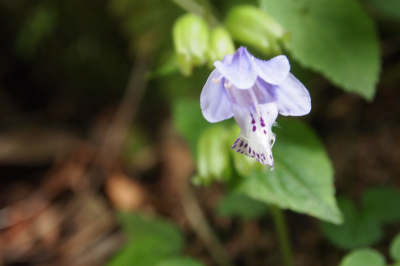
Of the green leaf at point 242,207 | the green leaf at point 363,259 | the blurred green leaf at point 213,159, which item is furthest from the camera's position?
the green leaf at point 242,207

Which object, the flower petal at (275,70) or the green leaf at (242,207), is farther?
the green leaf at (242,207)

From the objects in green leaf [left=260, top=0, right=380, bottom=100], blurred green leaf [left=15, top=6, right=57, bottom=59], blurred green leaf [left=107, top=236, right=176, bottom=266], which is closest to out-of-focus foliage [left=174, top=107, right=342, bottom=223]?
green leaf [left=260, top=0, right=380, bottom=100]

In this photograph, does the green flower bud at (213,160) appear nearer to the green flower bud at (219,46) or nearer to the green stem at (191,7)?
the green flower bud at (219,46)

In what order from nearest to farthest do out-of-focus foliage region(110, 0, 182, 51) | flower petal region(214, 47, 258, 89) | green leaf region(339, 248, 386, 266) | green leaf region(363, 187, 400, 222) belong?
flower petal region(214, 47, 258, 89)
green leaf region(339, 248, 386, 266)
green leaf region(363, 187, 400, 222)
out-of-focus foliage region(110, 0, 182, 51)

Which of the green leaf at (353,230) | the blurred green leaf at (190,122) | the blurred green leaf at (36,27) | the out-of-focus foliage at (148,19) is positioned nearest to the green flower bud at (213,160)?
the blurred green leaf at (190,122)

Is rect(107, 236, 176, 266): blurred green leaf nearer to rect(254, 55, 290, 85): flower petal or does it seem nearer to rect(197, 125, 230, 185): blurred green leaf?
rect(197, 125, 230, 185): blurred green leaf

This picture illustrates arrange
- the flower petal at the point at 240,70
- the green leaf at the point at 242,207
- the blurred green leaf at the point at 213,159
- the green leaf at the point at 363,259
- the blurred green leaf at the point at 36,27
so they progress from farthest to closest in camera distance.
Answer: the blurred green leaf at the point at 36,27, the green leaf at the point at 242,207, the blurred green leaf at the point at 213,159, the green leaf at the point at 363,259, the flower petal at the point at 240,70

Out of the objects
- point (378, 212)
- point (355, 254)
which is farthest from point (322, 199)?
point (378, 212)
